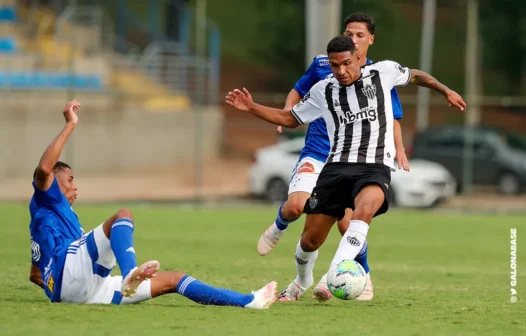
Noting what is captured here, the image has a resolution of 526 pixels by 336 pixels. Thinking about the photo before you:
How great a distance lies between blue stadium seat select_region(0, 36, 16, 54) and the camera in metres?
30.6

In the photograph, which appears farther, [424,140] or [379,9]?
[379,9]

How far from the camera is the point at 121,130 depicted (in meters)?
30.9

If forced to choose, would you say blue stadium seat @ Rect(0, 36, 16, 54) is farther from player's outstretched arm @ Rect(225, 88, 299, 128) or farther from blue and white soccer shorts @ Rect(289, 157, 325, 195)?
player's outstretched arm @ Rect(225, 88, 299, 128)

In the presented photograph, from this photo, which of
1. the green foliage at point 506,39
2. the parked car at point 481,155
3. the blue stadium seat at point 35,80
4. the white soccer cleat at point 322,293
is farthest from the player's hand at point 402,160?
the green foliage at point 506,39

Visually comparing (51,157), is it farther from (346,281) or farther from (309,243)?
(309,243)

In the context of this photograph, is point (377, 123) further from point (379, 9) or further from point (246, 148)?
point (379, 9)

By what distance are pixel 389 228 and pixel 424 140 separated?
883 cm

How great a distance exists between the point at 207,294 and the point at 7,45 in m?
24.6

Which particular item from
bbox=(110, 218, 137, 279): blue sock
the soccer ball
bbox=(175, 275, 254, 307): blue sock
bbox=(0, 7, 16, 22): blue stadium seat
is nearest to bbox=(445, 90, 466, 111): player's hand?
the soccer ball

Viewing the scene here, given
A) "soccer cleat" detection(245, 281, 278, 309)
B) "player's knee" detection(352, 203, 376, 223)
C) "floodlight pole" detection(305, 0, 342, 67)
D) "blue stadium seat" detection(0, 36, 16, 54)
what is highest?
"floodlight pole" detection(305, 0, 342, 67)

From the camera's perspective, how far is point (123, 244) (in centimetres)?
736

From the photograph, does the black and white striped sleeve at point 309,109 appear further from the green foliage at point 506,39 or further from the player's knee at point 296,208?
the green foliage at point 506,39

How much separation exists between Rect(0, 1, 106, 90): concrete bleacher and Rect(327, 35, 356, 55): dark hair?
68.6 feet

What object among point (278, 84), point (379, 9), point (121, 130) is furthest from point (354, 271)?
point (278, 84)
